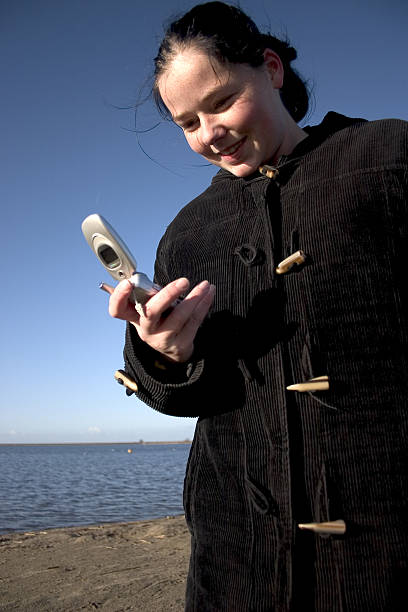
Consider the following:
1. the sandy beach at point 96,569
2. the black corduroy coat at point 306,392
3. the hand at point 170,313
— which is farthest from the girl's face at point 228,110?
the sandy beach at point 96,569

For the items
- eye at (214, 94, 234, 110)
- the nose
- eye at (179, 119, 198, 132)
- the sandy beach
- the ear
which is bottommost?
the sandy beach

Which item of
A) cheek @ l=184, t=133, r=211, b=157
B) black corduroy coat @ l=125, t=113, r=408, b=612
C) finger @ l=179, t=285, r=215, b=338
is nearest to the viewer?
black corduroy coat @ l=125, t=113, r=408, b=612

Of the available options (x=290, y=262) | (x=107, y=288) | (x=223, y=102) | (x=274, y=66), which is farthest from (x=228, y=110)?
(x=107, y=288)

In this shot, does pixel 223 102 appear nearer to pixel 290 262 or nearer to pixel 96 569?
pixel 290 262

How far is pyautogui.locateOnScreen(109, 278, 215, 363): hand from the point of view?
126cm

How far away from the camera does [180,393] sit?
4.82ft

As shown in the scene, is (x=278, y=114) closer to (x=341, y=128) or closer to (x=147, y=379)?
(x=341, y=128)

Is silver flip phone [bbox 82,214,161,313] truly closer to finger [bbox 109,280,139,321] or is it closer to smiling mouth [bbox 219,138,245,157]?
finger [bbox 109,280,139,321]

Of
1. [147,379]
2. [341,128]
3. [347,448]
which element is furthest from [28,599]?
[341,128]

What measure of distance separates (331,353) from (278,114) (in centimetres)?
86

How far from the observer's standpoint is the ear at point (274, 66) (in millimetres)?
1783

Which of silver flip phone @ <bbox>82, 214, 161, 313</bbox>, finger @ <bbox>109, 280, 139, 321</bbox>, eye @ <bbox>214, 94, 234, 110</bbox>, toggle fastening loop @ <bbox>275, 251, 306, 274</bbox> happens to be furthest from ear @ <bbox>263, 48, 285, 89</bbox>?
finger @ <bbox>109, 280, 139, 321</bbox>

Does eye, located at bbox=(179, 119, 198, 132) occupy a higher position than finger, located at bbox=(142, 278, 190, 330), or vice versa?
eye, located at bbox=(179, 119, 198, 132)

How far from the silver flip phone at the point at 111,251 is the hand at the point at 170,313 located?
0.05m
